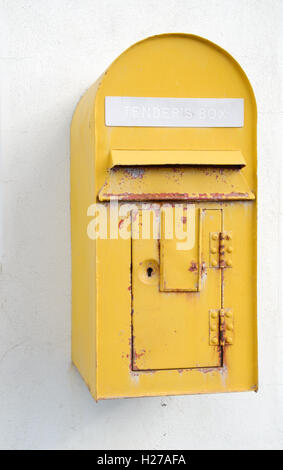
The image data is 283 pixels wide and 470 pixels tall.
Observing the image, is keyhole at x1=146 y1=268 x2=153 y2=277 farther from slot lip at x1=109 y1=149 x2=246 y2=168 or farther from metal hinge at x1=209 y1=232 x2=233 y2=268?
slot lip at x1=109 y1=149 x2=246 y2=168

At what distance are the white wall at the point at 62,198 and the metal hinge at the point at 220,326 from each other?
62 cm

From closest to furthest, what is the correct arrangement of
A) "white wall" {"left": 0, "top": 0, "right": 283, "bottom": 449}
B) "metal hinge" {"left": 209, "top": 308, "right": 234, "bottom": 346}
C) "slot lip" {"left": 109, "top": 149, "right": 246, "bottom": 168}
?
"slot lip" {"left": 109, "top": 149, "right": 246, "bottom": 168} → "metal hinge" {"left": 209, "top": 308, "right": 234, "bottom": 346} → "white wall" {"left": 0, "top": 0, "right": 283, "bottom": 449}

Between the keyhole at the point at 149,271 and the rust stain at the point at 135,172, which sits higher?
the rust stain at the point at 135,172

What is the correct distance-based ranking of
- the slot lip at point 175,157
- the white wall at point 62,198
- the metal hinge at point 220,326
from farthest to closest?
the white wall at point 62,198
the metal hinge at point 220,326
the slot lip at point 175,157

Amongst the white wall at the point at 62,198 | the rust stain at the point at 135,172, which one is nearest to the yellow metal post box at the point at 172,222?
the rust stain at the point at 135,172

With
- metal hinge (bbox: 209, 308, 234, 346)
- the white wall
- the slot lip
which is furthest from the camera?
the white wall

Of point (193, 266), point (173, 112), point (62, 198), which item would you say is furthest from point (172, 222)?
point (62, 198)

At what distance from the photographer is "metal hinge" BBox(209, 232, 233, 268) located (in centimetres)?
197

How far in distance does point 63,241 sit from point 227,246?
80cm

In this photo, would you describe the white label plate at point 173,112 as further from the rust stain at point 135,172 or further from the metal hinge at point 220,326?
the metal hinge at point 220,326

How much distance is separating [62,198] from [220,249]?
32.1 inches

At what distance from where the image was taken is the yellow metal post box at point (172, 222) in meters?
1.92

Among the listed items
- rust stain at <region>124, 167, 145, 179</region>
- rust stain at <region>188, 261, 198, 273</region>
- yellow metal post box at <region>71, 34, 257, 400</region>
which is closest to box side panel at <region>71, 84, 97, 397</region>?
yellow metal post box at <region>71, 34, 257, 400</region>

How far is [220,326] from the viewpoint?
1984 millimetres
